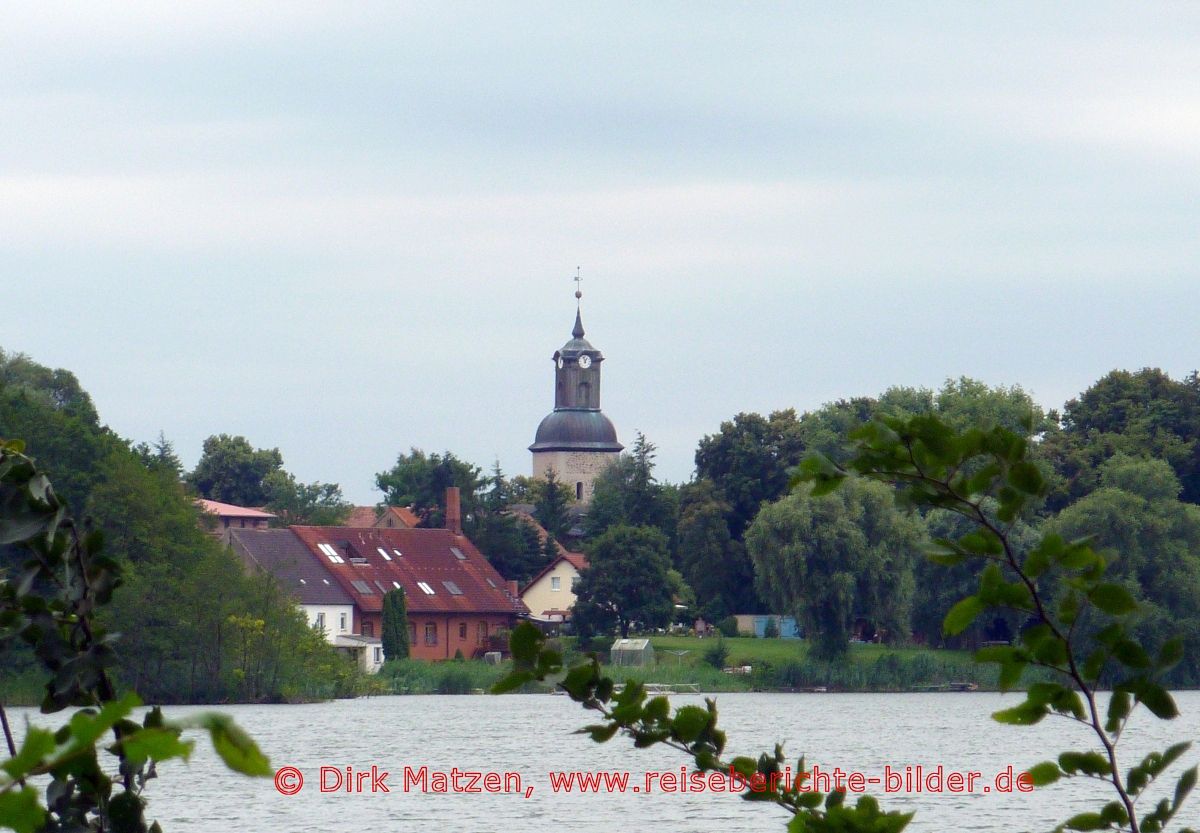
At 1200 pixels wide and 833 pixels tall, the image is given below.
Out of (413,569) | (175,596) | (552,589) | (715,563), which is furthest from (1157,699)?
(552,589)

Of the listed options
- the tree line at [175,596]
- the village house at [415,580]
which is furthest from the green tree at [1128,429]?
the tree line at [175,596]

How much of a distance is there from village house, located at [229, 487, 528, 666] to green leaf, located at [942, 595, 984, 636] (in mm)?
66266

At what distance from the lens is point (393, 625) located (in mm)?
68312

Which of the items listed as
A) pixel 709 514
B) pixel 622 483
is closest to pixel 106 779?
pixel 709 514

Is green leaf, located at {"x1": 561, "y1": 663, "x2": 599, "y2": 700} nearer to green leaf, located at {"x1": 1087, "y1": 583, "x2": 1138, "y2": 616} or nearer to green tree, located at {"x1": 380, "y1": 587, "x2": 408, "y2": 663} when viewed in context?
green leaf, located at {"x1": 1087, "y1": 583, "x2": 1138, "y2": 616}

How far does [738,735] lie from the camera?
3791 cm

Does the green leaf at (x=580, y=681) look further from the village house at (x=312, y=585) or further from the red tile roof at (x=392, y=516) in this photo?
the red tile roof at (x=392, y=516)

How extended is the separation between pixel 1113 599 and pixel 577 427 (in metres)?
147

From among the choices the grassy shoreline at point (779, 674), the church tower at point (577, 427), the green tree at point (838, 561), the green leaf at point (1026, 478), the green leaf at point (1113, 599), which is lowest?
the grassy shoreline at point (779, 674)

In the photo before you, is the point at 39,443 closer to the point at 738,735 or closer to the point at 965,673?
the point at 738,735

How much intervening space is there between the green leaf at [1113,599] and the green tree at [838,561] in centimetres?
5347

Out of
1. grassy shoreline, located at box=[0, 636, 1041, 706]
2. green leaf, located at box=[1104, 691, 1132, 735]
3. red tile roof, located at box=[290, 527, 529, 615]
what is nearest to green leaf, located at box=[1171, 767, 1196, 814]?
green leaf, located at box=[1104, 691, 1132, 735]

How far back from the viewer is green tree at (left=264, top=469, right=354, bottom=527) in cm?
11394

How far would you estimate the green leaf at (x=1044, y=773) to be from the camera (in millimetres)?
2463
